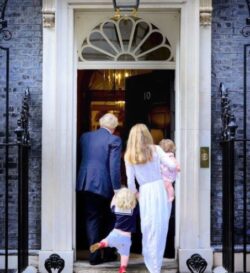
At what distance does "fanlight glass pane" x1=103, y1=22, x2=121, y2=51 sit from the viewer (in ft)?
28.3

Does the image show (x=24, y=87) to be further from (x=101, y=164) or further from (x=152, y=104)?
(x=152, y=104)

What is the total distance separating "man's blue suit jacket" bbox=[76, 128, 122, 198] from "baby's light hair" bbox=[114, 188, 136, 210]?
0.45 metres

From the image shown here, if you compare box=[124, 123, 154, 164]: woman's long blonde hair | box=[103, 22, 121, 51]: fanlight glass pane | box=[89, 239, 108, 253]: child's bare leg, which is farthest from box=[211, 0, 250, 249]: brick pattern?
box=[89, 239, 108, 253]: child's bare leg

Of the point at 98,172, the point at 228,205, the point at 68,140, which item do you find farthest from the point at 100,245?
the point at 228,205

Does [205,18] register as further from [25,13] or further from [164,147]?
[25,13]

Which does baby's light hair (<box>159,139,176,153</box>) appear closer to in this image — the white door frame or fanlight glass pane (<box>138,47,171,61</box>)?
the white door frame

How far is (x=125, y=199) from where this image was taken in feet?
24.8

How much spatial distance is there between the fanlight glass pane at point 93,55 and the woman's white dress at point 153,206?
1.70 meters

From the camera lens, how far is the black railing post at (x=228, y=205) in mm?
7145

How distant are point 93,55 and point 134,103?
Answer: 106 cm

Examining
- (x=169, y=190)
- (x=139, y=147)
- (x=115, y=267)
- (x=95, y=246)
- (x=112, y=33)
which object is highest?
(x=112, y=33)

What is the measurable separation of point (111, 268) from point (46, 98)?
2101 mm

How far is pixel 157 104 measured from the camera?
30.1ft

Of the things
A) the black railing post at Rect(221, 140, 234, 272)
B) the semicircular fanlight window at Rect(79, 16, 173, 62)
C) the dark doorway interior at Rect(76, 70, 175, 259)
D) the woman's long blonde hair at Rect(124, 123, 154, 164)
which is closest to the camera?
the black railing post at Rect(221, 140, 234, 272)
